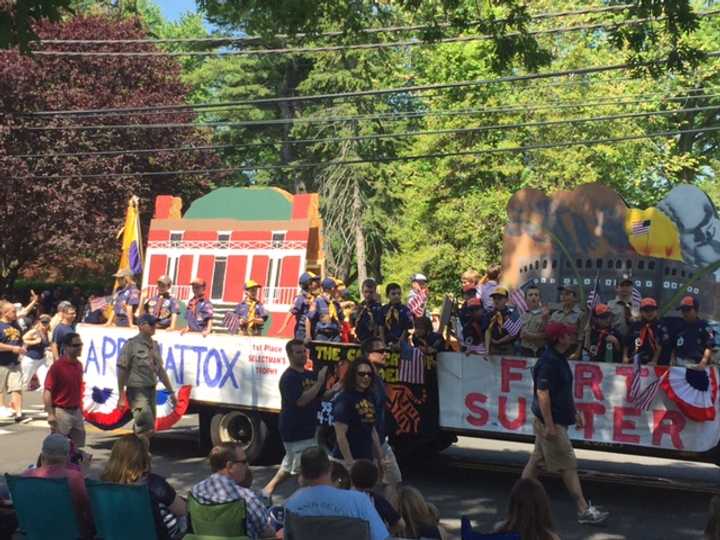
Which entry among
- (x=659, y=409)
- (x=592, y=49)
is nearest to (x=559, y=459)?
(x=659, y=409)

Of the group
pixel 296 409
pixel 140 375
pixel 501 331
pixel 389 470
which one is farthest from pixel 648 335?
pixel 140 375

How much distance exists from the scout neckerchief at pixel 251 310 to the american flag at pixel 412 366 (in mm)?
3794

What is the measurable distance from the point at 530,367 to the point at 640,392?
3.77 feet

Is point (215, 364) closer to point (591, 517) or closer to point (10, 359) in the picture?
point (10, 359)

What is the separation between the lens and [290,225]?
20500 millimetres

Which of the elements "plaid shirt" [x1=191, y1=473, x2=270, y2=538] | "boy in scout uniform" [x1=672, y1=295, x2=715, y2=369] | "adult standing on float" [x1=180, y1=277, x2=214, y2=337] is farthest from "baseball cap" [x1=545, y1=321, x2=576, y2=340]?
"adult standing on float" [x1=180, y1=277, x2=214, y2=337]

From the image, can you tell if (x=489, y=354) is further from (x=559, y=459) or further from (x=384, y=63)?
(x=384, y=63)

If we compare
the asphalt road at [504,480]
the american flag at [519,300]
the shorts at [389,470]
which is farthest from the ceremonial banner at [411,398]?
the shorts at [389,470]

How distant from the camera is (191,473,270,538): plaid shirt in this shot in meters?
6.68

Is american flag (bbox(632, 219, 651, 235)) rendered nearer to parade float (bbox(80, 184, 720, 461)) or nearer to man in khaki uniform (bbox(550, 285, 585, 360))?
parade float (bbox(80, 184, 720, 461))

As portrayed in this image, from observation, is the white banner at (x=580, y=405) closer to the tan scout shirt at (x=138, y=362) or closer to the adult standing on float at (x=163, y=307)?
the tan scout shirt at (x=138, y=362)

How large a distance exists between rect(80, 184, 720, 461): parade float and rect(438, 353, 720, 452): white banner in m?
0.01

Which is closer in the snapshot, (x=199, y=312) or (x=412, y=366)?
(x=412, y=366)

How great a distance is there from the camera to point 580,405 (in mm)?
11188
